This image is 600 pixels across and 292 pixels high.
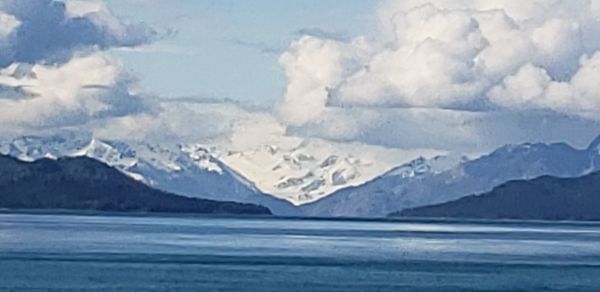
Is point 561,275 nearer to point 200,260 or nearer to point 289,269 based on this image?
point 289,269

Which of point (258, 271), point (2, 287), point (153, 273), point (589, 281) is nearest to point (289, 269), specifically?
point (258, 271)

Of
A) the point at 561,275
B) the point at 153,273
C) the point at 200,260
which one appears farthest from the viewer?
the point at 200,260

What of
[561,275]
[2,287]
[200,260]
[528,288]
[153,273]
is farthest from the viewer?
[200,260]

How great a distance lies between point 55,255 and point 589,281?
56.6m

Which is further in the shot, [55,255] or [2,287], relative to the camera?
[55,255]

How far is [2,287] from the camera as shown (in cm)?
11600

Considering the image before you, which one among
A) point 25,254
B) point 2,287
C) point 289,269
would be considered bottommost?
point 25,254

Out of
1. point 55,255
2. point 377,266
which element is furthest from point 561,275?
point 55,255

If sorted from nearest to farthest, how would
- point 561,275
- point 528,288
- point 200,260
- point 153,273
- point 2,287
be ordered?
point 2,287
point 528,288
point 153,273
point 561,275
point 200,260

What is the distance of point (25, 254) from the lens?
170875mm

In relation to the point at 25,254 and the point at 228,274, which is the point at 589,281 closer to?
the point at 228,274

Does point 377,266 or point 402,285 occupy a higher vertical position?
point 402,285

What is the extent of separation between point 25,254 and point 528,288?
6330 cm

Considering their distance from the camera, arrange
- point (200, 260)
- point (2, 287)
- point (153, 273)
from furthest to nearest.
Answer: point (200, 260), point (153, 273), point (2, 287)
